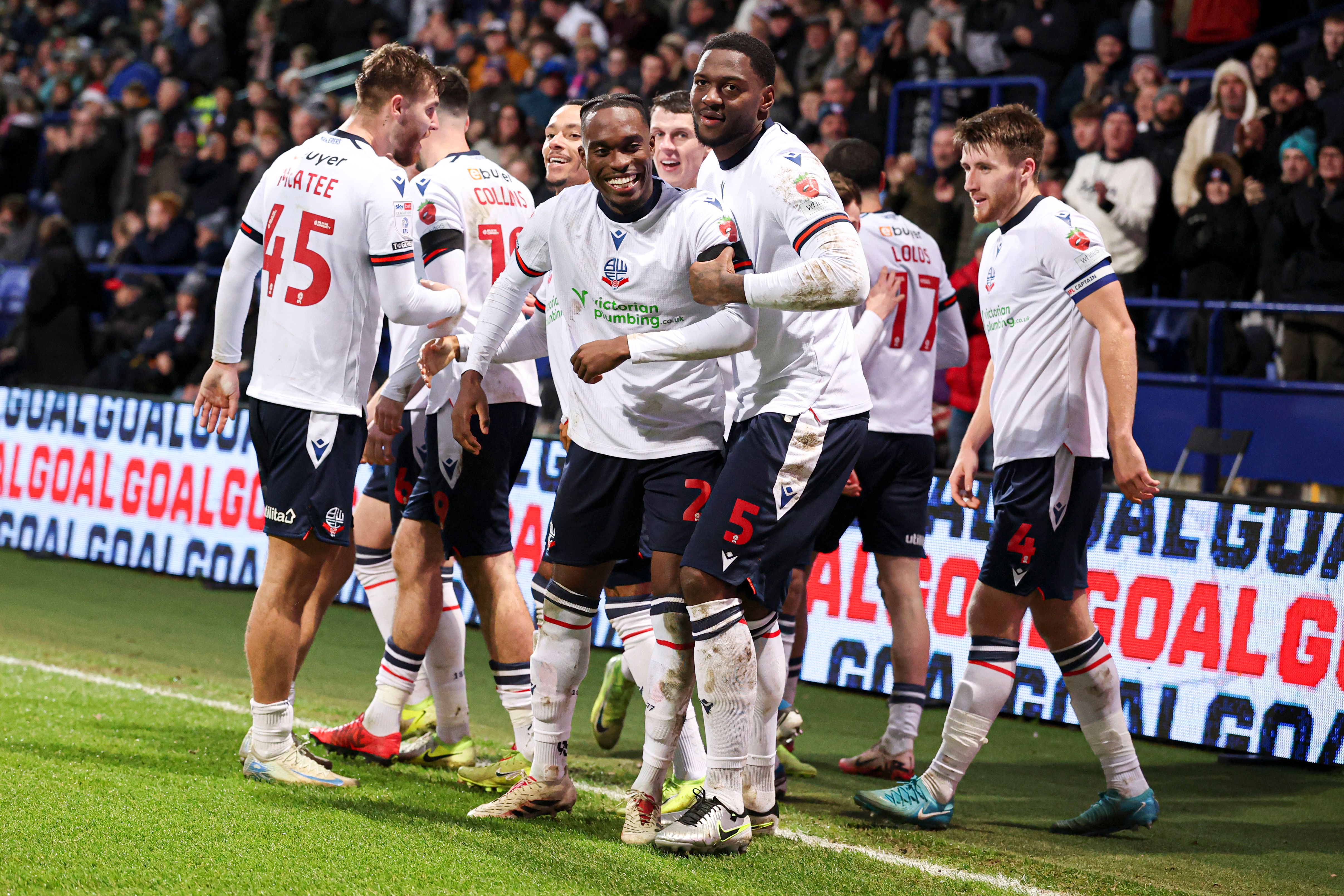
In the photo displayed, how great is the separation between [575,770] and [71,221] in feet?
46.6

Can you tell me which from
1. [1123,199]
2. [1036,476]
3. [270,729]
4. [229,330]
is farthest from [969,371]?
[270,729]

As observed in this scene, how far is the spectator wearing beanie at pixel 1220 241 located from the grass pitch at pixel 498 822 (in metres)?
4.13

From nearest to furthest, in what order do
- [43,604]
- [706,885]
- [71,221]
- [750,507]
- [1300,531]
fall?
1. [706,885]
2. [750,507]
3. [1300,531]
4. [43,604]
5. [71,221]

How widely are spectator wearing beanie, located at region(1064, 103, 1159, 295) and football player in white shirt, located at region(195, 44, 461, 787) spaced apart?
6.59 metres

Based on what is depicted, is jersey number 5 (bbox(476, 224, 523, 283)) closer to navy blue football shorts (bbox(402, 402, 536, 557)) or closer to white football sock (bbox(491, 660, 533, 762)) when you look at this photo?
navy blue football shorts (bbox(402, 402, 536, 557))

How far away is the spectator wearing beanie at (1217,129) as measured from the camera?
1025 centimetres

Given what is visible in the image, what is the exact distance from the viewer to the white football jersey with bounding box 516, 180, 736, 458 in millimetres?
4328

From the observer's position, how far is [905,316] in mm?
6203

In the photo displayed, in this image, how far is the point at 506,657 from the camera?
5.27m

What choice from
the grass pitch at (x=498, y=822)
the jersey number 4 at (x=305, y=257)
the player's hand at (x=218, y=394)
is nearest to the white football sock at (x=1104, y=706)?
the grass pitch at (x=498, y=822)

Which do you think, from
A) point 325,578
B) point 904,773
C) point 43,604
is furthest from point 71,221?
point 904,773

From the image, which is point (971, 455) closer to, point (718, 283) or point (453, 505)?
point (718, 283)

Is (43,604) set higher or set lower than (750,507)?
lower

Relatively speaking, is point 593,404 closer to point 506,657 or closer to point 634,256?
point 634,256
